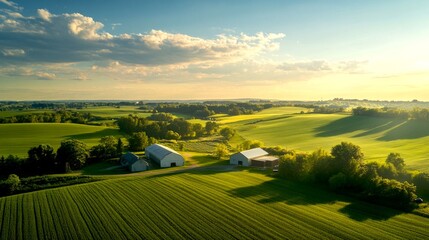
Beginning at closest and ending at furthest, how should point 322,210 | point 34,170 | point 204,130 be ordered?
1. point 322,210
2. point 34,170
3. point 204,130

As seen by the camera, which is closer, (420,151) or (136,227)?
(136,227)

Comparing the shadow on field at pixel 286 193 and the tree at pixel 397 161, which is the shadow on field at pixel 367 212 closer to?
the shadow on field at pixel 286 193

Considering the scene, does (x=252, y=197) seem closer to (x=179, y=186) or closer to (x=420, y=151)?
(x=179, y=186)

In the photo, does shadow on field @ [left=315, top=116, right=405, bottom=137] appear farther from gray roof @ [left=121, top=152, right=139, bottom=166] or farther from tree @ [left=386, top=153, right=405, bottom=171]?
gray roof @ [left=121, top=152, right=139, bottom=166]

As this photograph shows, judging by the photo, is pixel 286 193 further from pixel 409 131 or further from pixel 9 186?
pixel 409 131

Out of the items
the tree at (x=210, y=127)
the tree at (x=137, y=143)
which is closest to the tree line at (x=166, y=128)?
the tree at (x=210, y=127)

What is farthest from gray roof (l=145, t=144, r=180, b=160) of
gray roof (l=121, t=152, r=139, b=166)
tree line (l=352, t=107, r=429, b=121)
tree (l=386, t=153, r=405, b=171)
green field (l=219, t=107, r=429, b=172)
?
tree line (l=352, t=107, r=429, b=121)

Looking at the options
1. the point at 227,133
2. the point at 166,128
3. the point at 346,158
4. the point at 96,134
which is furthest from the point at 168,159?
the point at 96,134

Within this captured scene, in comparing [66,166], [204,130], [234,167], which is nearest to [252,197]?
[234,167]
